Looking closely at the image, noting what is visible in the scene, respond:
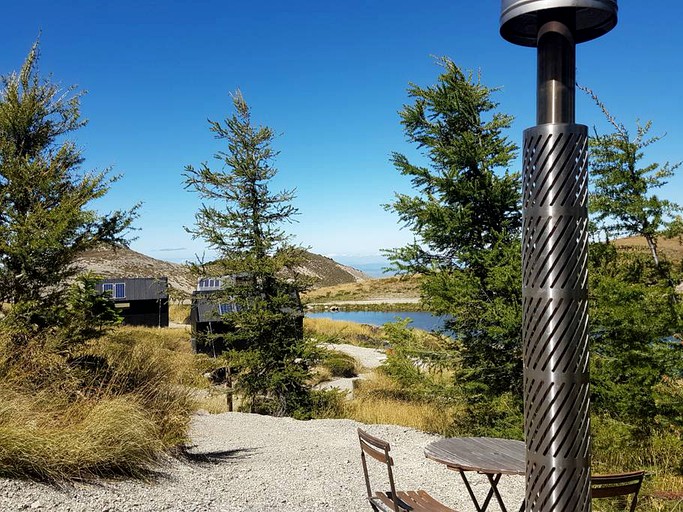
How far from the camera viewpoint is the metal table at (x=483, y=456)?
12.2 feet

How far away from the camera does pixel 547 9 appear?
1.49 meters

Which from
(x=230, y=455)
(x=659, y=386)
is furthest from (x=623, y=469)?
(x=230, y=455)

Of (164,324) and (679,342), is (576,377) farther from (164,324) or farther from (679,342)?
(164,324)

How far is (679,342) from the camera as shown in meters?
7.22

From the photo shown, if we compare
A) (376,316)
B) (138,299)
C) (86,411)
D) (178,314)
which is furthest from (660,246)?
(376,316)

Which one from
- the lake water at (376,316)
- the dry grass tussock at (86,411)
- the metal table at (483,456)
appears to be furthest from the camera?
the lake water at (376,316)

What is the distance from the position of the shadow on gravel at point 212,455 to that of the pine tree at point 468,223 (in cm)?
412

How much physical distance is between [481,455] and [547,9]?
3.48 m

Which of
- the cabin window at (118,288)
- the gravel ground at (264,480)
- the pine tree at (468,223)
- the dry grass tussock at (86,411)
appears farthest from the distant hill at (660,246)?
the cabin window at (118,288)

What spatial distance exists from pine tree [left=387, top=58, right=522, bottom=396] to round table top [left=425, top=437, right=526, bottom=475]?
4293 mm

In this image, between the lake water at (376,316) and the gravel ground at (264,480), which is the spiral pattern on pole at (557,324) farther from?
the lake water at (376,316)

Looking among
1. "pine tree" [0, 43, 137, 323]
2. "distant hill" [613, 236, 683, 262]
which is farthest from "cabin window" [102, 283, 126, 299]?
"distant hill" [613, 236, 683, 262]

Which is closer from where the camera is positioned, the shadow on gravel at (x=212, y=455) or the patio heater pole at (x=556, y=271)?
the patio heater pole at (x=556, y=271)

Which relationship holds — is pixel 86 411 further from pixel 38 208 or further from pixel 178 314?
pixel 178 314
